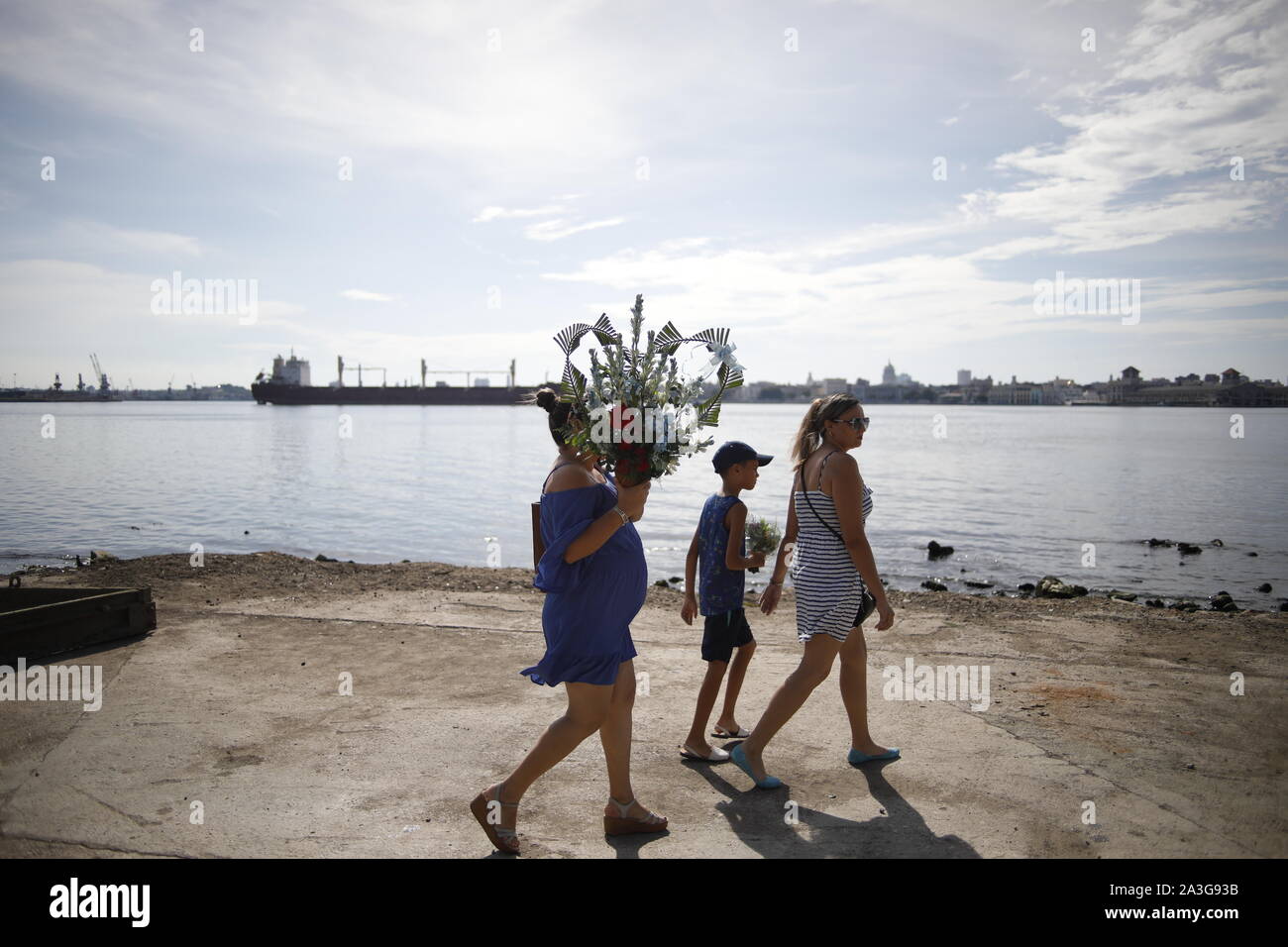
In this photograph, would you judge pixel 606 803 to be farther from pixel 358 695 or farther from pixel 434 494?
pixel 434 494

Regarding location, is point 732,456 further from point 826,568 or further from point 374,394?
point 374,394

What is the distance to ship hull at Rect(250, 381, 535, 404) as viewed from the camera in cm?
14438

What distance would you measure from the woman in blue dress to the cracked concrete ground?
0.38 m

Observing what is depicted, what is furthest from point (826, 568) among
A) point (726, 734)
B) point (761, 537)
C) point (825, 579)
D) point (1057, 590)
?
point (1057, 590)

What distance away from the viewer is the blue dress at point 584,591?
336 cm

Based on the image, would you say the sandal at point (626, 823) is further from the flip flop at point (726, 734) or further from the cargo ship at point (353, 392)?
the cargo ship at point (353, 392)

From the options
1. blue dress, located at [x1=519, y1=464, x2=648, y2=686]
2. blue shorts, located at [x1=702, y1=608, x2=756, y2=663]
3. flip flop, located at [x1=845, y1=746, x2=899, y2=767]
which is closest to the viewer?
blue dress, located at [x1=519, y1=464, x2=648, y2=686]

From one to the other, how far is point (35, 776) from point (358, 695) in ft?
6.02

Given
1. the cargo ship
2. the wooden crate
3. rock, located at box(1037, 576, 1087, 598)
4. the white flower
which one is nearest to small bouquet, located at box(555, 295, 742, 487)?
the white flower

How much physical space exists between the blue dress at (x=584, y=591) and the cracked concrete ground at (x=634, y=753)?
820 millimetres

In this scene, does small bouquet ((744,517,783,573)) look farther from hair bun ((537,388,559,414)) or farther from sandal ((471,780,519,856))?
sandal ((471,780,519,856))

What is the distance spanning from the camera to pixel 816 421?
4340mm
